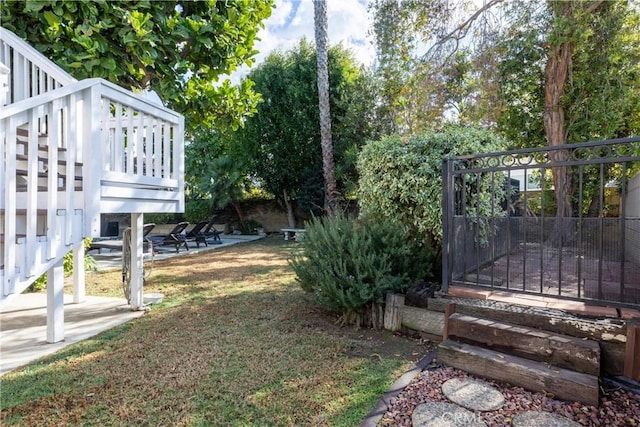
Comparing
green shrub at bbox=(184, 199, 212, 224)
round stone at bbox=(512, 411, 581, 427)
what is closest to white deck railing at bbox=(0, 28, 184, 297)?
round stone at bbox=(512, 411, 581, 427)

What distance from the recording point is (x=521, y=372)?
2.53 m

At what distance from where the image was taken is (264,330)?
3854mm

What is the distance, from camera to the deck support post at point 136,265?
15.0 ft

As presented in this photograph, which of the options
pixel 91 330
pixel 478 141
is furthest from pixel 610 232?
pixel 91 330

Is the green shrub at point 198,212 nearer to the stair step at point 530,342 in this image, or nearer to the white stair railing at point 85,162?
the white stair railing at point 85,162

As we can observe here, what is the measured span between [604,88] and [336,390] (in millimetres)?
8002

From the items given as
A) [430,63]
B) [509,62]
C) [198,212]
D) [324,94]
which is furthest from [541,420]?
[198,212]

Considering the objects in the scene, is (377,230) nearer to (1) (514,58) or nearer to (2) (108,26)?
(2) (108,26)

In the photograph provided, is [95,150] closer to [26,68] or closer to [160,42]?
[26,68]

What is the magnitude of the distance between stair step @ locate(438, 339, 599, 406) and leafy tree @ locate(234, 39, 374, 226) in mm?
10105

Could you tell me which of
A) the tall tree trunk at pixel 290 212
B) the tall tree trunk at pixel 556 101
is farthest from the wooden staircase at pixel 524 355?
the tall tree trunk at pixel 290 212

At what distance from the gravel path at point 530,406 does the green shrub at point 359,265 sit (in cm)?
126

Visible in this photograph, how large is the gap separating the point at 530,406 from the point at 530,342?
0.50m

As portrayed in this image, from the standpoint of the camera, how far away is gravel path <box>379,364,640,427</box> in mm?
2182
